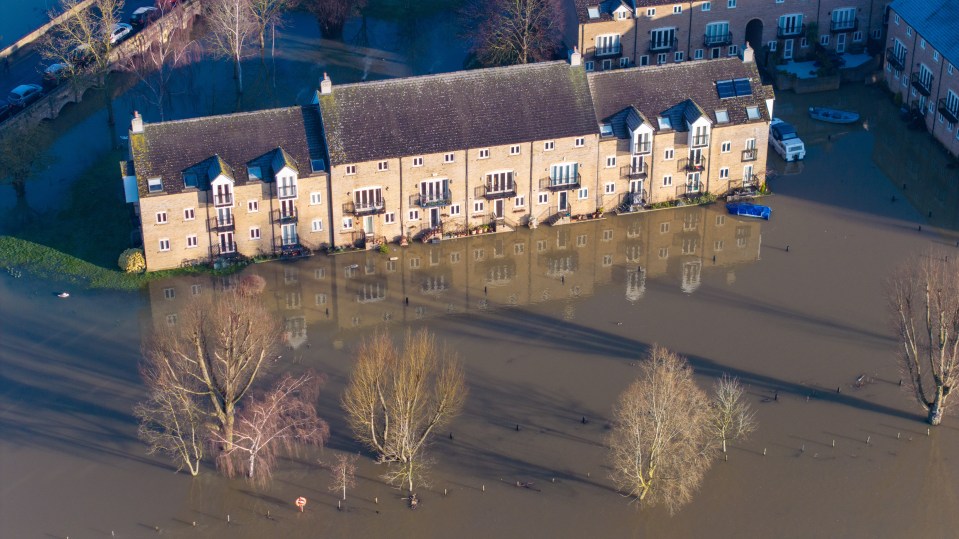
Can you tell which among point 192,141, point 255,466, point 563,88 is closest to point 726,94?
point 563,88

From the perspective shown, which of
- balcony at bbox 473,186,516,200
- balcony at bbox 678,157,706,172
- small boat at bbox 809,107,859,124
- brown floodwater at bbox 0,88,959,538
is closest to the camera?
brown floodwater at bbox 0,88,959,538

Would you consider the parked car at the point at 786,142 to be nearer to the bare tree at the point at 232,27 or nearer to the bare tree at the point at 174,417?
the bare tree at the point at 232,27

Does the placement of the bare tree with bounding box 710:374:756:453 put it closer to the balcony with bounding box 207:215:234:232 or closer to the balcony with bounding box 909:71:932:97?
the balcony with bounding box 207:215:234:232

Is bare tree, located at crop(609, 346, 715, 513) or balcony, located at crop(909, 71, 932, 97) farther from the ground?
balcony, located at crop(909, 71, 932, 97)

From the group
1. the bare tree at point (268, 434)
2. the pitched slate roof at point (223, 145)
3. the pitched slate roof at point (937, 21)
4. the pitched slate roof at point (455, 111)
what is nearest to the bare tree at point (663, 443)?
the bare tree at point (268, 434)

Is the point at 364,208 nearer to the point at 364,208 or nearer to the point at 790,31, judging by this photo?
the point at 364,208

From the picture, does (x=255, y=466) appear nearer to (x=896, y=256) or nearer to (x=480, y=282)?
(x=480, y=282)

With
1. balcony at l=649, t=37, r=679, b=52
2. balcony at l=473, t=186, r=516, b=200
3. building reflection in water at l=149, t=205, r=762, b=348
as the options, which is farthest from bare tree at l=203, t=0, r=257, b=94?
balcony at l=649, t=37, r=679, b=52
